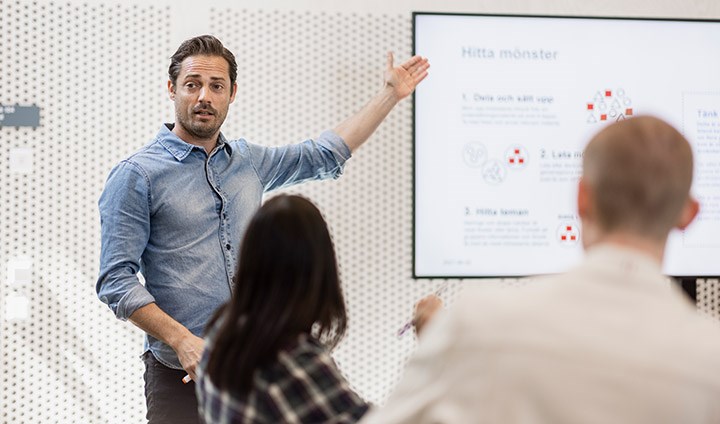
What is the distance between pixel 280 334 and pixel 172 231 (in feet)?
3.76

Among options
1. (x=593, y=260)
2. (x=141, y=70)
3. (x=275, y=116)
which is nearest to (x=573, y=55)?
(x=275, y=116)

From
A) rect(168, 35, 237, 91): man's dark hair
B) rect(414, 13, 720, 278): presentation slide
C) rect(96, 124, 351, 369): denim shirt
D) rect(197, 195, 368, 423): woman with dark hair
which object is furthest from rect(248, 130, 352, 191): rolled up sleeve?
rect(197, 195, 368, 423): woman with dark hair

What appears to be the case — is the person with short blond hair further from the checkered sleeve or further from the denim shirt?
the denim shirt

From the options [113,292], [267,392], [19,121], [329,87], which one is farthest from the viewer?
[329,87]

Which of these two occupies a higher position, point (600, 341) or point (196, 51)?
point (196, 51)

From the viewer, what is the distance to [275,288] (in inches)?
49.8

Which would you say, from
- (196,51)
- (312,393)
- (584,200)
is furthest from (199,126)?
(584,200)

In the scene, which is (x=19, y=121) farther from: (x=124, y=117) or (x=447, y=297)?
(x=447, y=297)

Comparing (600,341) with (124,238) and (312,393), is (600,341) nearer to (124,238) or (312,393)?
(312,393)

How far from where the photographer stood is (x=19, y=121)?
3.11 metres

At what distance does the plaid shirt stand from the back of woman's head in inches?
0.9

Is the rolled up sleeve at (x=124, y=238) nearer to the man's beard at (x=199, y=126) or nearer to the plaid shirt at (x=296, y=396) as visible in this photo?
the man's beard at (x=199, y=126)

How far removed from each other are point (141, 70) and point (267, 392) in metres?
2.26

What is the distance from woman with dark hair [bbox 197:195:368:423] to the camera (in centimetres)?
121
